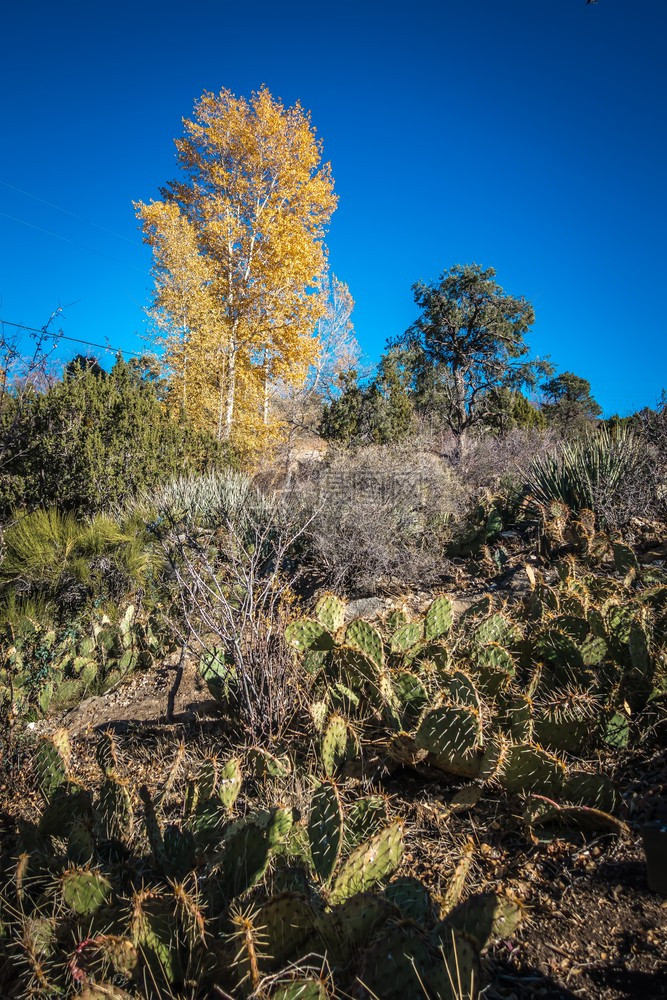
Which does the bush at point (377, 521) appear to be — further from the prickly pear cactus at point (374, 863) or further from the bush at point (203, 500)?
the prickly pear cactus at point (374, 863)

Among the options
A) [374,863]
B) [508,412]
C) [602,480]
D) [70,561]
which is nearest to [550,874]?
[374,863]

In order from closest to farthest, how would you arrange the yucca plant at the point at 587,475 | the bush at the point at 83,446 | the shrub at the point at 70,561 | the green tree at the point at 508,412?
the shrub at the point at 70,561, the yucca plant at the point at 587,475, the bush at the point at 83,446, the green tree at the point at 508,412

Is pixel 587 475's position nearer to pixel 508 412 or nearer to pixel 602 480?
pixel 602 480

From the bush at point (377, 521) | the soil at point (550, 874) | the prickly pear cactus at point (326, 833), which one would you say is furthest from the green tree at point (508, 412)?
the prickly pear cactus at point (326, 833)

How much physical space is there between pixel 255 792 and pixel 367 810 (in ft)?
2.41

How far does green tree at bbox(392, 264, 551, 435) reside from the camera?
22.3m

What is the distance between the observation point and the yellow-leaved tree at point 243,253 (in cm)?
1398

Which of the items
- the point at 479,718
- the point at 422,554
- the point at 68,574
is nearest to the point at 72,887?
the point at 479,718

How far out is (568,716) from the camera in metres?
2.41

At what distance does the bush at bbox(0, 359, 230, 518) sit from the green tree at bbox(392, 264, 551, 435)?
599 inches

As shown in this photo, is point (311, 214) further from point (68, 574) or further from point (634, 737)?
point (634, 737)

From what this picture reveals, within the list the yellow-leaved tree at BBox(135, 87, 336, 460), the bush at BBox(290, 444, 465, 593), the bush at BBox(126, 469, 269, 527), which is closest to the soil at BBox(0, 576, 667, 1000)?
the bush at BBox(290, 444, 465, 593)

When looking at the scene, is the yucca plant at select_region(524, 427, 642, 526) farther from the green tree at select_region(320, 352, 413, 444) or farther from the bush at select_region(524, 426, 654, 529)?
the green tree at select_region(320, 352, 413, 444)

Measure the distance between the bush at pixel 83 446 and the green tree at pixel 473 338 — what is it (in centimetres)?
1522
